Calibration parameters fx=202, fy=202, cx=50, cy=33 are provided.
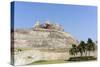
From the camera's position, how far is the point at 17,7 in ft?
5.65

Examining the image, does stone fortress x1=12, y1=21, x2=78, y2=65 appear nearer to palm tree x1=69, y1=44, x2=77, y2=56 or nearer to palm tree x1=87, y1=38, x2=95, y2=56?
palm tree x1=69, y1=44, x2=77, y2=56

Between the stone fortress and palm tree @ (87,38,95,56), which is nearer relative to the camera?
the stone fortress

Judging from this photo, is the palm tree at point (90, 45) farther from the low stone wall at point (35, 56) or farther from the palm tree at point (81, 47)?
the low stone wall at point (35, 56)

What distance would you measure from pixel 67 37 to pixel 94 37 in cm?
30

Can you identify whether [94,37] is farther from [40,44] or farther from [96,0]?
[40,44]

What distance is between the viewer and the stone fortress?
5.66 feet

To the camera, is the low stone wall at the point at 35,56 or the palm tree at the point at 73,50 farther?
the palm tree at the point at 73,50

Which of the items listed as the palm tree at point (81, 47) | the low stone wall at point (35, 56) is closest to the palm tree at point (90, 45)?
the palm tree at point (81, 47)

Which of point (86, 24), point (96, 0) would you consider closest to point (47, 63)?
point (86, 24)

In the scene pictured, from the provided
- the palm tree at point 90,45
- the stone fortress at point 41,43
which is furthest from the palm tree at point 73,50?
the palm tree at point 90,45

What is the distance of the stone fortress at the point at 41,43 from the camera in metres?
1.73

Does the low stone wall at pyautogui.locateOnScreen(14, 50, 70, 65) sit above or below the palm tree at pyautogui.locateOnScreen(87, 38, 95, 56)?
below

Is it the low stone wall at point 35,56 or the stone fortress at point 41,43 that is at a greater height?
the stone fortress at point 41,43

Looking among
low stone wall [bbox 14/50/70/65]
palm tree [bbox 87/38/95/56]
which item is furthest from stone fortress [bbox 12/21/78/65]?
palm tree [bbox 87/38/95/56]
